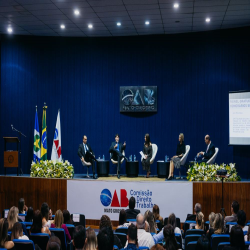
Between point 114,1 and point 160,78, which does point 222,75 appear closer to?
point 160,78

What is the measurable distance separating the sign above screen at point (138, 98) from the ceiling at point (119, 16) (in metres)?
1.93

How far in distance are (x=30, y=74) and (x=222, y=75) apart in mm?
6744

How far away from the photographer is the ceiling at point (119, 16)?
9.95 m

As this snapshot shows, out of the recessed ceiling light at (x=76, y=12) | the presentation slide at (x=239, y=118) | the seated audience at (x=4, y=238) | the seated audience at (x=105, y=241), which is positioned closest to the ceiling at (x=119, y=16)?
the recessed ceiling light at (x=76, y=12)

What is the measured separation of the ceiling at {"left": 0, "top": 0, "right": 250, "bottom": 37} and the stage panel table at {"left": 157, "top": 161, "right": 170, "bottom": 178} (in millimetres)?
4382

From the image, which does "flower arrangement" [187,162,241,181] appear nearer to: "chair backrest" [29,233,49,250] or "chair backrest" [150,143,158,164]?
"chair backrest" [150,143,158,164]

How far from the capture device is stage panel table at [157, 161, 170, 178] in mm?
11930

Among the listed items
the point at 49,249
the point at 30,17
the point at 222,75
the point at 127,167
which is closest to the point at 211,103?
the point at 222,75

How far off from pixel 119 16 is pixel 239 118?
15.6 feet

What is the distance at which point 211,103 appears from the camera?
41.1ft

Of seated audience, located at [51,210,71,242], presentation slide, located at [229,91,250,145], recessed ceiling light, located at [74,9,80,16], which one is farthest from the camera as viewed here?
presentation slide, located at [229,91,250,145]

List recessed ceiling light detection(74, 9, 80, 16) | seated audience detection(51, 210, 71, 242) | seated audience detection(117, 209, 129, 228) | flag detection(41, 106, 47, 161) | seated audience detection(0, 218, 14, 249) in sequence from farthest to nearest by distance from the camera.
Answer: flag detection(41, 106, 47, 161)
recessed ceiling light detection(74, 9, 80, 16)
seated audience detection(117, 209, 129, 228)
seated audience detection(51, 210, 71, 242)
seated audience detection(0, 218, 14, 249)

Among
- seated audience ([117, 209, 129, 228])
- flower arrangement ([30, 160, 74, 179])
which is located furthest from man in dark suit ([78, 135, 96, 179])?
seated audience ([117, 209, 129, 228])

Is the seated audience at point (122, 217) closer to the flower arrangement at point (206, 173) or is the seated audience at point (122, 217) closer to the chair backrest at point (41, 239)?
the chair backrest at point (41, 239)
